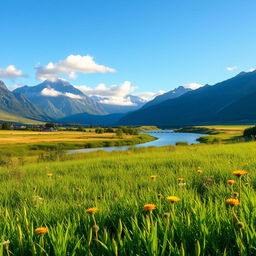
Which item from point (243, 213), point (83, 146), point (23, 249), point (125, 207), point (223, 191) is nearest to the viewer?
point (23, 249)

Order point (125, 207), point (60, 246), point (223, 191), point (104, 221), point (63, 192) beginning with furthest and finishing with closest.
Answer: point (63, 192), point (223, 191), point (125, 207), point (104, 221), point (60, 246)

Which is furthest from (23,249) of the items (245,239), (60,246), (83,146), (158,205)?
(83,146)

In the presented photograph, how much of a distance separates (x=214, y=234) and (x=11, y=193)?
5.69 m

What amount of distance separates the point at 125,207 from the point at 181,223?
1202 mm

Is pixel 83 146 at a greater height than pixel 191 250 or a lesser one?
lesser

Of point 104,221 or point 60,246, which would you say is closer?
point 60,246

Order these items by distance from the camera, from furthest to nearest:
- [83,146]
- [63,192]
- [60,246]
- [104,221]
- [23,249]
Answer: [83,146] → [63,192] → [104,221] → [23,249] → [60,246]

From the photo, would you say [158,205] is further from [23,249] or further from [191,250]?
[23,249]

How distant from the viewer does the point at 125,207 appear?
3732mm

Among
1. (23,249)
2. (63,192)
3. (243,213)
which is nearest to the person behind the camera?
(23,249)

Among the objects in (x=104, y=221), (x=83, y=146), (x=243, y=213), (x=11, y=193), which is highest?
(x=243, y=213)

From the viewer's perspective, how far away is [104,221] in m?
3.38

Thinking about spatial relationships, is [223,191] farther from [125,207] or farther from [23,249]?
[23,249]

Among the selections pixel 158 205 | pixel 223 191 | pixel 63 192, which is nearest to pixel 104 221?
pixel 158 205
